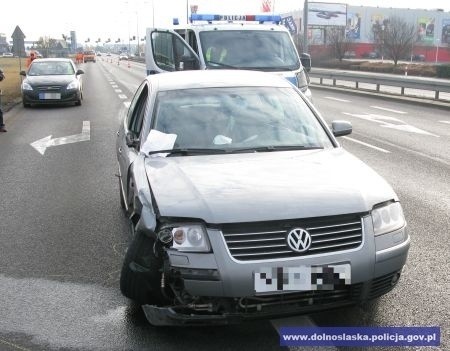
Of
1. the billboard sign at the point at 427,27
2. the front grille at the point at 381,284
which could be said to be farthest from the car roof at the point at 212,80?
the billboard sign at the point at 427,27

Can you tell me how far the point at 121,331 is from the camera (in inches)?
143

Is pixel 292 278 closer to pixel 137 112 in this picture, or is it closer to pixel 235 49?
pixel 137 112

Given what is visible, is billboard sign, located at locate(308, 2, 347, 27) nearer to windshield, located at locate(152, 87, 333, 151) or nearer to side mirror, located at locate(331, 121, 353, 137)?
side mirror, located at locate(331, 121, 353, 137)

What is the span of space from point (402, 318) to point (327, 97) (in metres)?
20.1

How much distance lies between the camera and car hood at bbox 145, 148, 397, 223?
3.35 meters

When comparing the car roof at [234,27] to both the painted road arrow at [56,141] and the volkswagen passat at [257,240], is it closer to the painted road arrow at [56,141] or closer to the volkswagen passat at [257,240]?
the painted road arrow at [56,141]

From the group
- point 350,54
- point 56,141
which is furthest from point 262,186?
point 350,54

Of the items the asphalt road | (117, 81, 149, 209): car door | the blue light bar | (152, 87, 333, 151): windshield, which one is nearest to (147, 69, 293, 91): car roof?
(152, 87, 333, 151): windshield

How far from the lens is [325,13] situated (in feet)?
265

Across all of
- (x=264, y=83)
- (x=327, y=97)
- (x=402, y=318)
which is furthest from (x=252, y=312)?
(x=327, y=97)

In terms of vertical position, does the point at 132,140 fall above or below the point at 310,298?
above

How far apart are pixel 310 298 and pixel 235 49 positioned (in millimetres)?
9148

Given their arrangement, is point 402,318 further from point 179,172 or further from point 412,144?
point 412,144

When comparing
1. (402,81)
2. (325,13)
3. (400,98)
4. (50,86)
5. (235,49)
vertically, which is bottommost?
(400,98)
